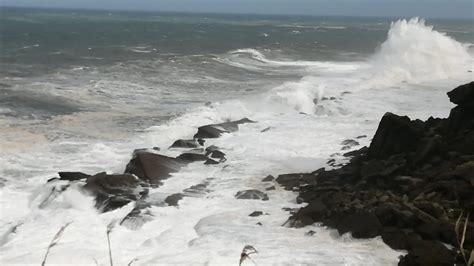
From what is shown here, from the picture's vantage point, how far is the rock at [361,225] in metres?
7.92

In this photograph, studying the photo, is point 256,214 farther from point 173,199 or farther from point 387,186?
point 387,186

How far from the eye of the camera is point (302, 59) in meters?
42.8

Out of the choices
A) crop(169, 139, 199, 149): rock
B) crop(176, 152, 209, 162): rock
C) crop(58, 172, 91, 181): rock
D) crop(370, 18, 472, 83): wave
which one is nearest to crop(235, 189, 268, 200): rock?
crop(176, 152, 209, 162): rock

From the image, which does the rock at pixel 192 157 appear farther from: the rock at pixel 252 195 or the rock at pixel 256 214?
the rock at pixel 256 214

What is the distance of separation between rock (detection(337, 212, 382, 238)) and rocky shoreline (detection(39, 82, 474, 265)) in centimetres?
1

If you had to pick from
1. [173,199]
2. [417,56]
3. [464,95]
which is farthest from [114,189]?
[417,56]

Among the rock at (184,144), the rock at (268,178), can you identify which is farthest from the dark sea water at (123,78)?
the rock at (268,178)

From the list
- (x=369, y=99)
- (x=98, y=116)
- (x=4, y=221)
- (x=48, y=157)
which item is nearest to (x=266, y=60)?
(x=369, y=99)

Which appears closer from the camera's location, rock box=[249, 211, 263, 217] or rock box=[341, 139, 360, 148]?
rock box=[249, 211, 263, 217]

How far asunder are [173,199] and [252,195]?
59.9 inches

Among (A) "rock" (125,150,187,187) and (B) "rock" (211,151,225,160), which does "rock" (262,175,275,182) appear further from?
(A) "rock" (125,150,187,187)

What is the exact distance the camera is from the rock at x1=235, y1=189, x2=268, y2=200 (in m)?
10.4

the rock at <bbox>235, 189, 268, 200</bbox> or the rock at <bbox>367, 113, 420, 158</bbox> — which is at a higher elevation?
the rock at <bbox>367, 113, 420, 158</bbox>

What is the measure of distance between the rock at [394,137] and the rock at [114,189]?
5.03 metres
